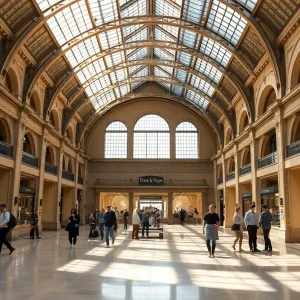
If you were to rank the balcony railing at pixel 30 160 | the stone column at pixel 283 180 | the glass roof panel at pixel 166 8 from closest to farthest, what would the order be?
the stone column at pixel 283 180 → the balcony railing at pixel 30 160 → the glass roof panel at pixel 166 8

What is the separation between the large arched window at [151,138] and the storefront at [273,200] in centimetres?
1935

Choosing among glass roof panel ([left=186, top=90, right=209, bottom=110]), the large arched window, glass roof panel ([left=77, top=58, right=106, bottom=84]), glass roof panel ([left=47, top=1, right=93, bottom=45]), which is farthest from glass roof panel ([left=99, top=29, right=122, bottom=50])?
the large arched window

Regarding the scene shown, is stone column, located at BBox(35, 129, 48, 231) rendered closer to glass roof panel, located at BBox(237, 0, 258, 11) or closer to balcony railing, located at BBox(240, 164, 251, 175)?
balcony railing, located at BBox(240, 164, 251, 175)

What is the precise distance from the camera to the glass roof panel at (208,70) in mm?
31828

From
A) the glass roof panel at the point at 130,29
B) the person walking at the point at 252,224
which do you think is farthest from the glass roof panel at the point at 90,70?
the person walking at the point at 252,224

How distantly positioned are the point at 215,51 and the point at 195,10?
4877 millimetres

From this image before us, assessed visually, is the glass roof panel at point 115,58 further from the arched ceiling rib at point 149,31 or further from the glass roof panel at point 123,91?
the glass roof panel at point 123,91

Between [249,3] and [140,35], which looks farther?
[140,35]

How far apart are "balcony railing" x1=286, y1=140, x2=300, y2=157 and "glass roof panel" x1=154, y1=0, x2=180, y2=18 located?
13.6 metres

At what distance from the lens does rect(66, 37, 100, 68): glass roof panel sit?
27.7 metres

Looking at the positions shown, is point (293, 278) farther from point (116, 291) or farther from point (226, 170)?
point (226, 170)

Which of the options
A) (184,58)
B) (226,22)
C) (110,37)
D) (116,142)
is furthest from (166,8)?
(116,142)

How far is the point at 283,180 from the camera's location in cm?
1978

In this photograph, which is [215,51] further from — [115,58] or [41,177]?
[41,177]
